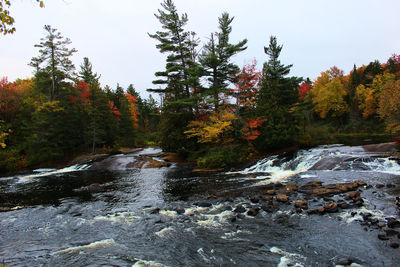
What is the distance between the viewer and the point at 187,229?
7.34 metres

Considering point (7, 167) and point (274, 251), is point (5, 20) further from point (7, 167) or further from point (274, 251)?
point (7, 167)

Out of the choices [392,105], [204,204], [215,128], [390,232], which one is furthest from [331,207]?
[392,105]

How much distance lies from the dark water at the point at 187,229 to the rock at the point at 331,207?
24 cm

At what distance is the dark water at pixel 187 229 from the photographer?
565 centimetres

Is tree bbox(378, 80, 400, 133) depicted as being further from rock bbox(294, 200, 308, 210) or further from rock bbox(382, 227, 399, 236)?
rock bbox(382, 227, 399, 236)

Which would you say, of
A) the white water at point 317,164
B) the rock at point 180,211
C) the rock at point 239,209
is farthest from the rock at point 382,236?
the white water at point 317,164

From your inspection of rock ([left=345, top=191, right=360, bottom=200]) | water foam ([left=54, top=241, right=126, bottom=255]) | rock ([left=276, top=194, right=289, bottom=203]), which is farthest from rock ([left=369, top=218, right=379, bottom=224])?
water foam ([left=54, top=241, right=126, bottom=255])

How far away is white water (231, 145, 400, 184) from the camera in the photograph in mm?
13500

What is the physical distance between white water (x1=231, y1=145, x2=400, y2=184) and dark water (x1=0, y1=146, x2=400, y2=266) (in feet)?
1.59

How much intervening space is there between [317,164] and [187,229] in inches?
481

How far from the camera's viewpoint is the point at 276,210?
27.8 feet

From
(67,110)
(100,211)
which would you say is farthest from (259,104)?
(67,110)

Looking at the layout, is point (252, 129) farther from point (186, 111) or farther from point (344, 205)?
point (344, 205)

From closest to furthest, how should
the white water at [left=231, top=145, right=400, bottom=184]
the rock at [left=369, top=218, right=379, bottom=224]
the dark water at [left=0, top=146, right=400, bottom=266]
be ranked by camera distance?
the dark water at [left=0, top=146, right=400, bottom=266], the rock at [left=369, top=218, right=379, bottom=224], the white water at [left=231, top=145, right=400, bottom=184]
